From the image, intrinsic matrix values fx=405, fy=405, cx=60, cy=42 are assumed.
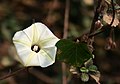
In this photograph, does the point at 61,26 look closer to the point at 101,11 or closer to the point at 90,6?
the point at 90,6

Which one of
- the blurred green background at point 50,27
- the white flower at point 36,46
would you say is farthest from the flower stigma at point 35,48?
the blurred green background at point 50,27

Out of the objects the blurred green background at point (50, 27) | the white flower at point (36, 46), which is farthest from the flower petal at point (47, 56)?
the blurred green background at point (50, 27)

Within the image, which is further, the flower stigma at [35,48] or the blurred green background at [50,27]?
the blurred green background at [50,27]

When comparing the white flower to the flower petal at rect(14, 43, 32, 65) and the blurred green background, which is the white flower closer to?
the flower petal at rect(14, 43, 32, 65)

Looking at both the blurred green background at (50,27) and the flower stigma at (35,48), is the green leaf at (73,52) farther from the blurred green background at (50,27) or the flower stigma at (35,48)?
the blurred green background at (50,27)

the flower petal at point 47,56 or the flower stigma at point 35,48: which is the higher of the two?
the flower stigma at point 35,48

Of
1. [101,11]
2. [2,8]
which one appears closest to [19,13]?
[2,8]
